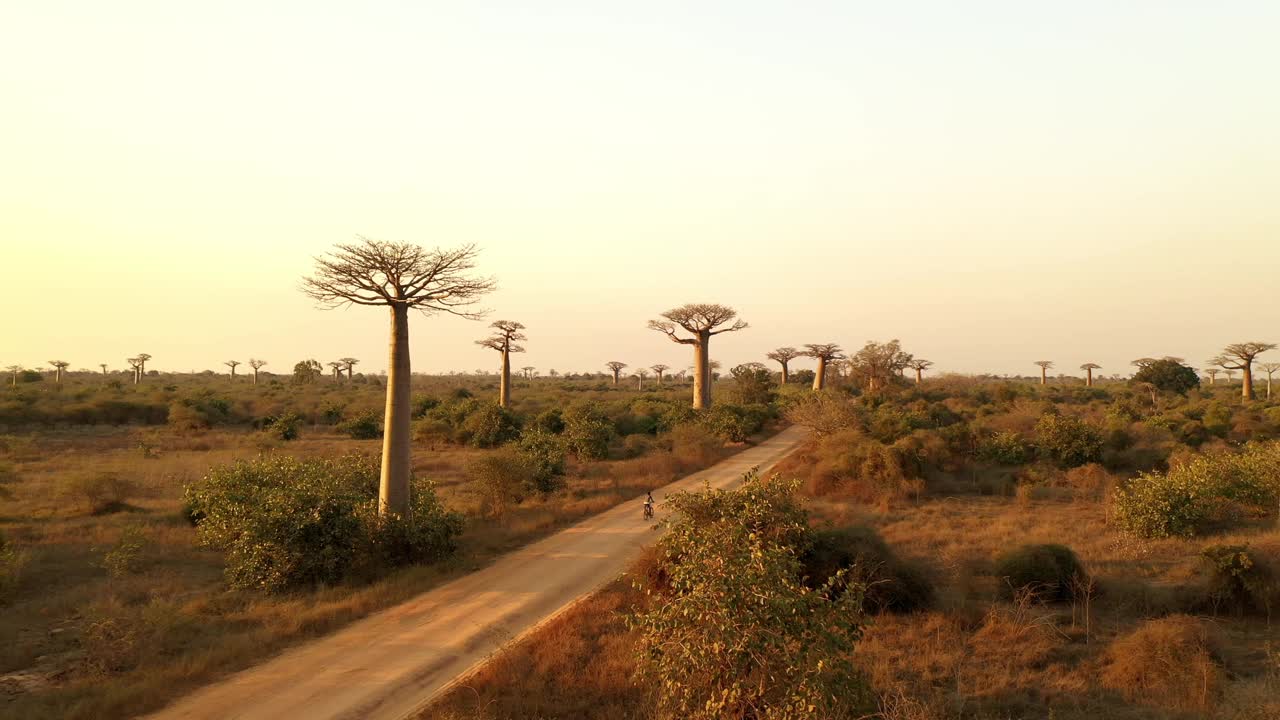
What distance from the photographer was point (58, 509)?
55.9 feet

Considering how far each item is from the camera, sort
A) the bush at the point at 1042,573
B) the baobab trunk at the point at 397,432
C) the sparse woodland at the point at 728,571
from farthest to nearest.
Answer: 1. the baobab trunk at the point at 397,432
2. the bush at the point at 1042,573
3. the sparse woodland at the point at 728,571

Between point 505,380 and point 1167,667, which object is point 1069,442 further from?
point 505,380

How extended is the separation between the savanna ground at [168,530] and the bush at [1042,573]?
32.1 ft

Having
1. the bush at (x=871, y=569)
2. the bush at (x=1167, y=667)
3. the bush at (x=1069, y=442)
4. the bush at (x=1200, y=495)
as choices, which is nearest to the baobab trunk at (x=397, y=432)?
the bush at (x=871, y=569)

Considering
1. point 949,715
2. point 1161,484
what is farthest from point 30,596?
point 1161,484

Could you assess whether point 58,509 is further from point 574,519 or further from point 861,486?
Result: point 861,486

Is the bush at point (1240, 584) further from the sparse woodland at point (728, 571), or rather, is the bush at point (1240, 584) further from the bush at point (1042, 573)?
the bush at point (1042, 573)

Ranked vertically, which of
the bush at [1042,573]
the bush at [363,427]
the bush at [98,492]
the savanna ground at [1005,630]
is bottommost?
the savanna ground at [1005,630]

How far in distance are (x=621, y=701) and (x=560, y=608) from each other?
3508 mm

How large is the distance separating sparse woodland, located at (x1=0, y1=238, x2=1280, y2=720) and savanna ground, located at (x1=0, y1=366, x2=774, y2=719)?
0.07 m

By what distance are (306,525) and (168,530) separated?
615cm

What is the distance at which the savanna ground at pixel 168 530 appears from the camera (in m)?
8.57

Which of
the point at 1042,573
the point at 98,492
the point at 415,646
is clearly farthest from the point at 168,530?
the point at 1042,573

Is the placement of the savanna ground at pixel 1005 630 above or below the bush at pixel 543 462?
below
